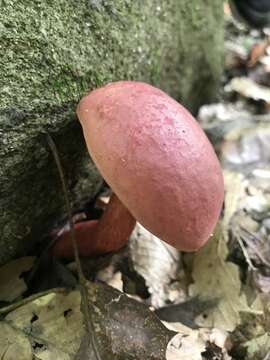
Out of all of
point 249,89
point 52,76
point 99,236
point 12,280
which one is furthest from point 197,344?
point 249,89

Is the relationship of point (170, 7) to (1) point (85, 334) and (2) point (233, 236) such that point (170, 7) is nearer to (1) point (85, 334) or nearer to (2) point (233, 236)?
(2) point (233, 236)

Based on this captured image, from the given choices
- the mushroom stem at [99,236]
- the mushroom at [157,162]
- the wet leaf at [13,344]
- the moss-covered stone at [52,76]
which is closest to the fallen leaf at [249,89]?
the moss-covered stone at [52,76]

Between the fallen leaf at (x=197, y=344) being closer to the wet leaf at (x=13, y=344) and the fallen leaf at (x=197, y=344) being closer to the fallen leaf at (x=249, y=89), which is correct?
the wet leaf at (x=13, y=344)

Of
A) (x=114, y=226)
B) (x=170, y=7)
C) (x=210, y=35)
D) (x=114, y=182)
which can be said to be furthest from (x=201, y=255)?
(x=210, y=35)

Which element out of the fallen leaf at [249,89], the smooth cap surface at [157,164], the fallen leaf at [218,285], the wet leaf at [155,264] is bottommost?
the fallen leaf at [249,89]

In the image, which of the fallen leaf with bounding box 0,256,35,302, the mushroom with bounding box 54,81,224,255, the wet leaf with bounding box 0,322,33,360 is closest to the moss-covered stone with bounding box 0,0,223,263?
the fallen leaf with bounding box 0,256,35,302

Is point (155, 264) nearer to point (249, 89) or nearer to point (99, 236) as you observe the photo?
point (99, 236)
